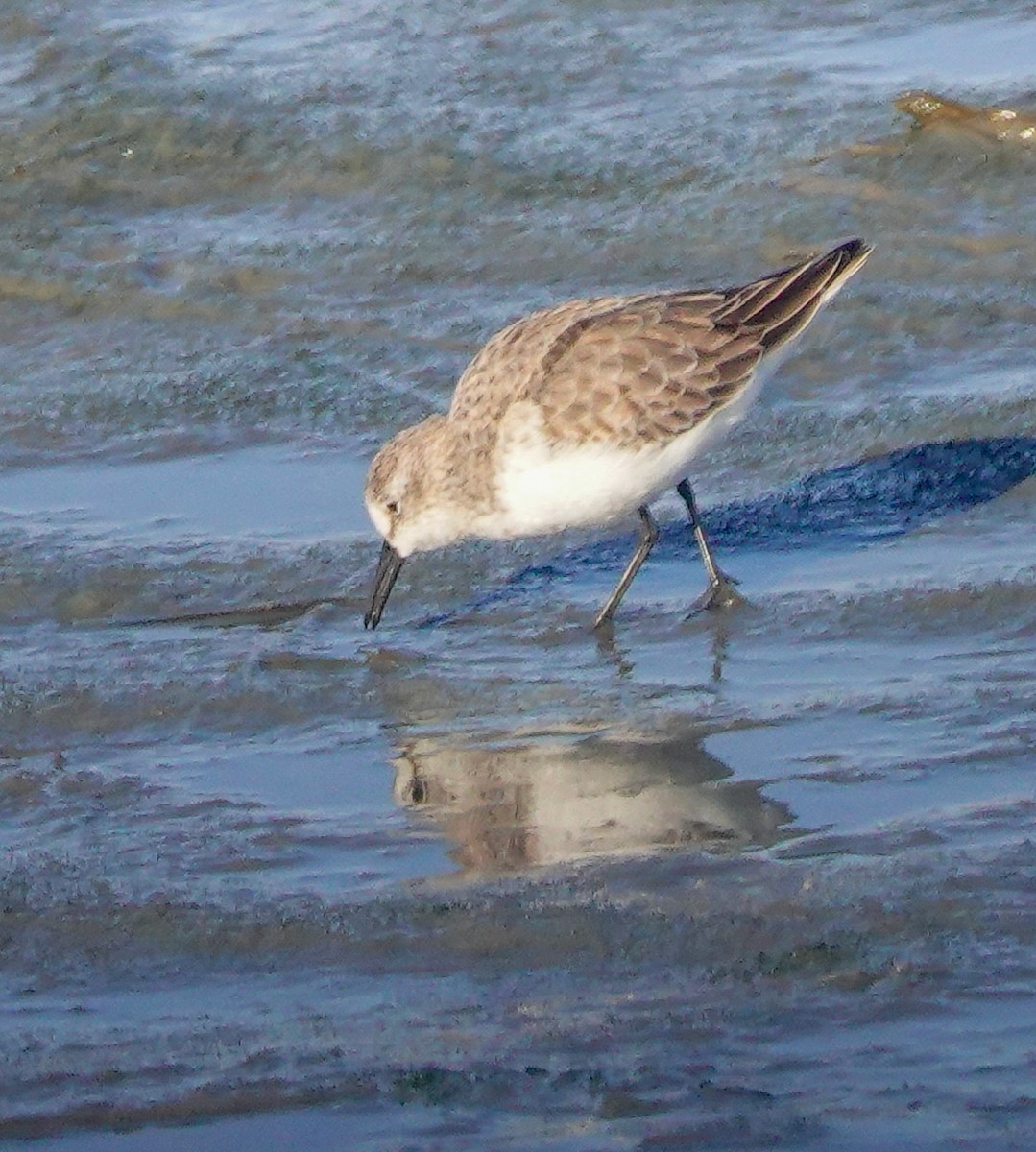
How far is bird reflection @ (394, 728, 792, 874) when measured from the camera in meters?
5.82

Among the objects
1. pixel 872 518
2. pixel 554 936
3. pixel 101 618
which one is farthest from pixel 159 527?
pixel 554 936

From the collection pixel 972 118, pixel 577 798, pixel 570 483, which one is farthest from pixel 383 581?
pixel 972 118

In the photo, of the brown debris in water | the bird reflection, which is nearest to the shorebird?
the bird reflection

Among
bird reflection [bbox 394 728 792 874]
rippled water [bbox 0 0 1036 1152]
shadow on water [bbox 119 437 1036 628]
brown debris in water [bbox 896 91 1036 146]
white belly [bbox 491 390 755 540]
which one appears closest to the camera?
rippled water [bbox 0 0 1036 1152]

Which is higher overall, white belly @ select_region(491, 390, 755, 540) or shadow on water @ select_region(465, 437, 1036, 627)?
white belly @ select_region(491, 390, 755, 540)

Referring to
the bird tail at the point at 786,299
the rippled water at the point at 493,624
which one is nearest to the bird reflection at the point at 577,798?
the rippled water at the point at 493,624

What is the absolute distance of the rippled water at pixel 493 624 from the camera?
4.89 metres

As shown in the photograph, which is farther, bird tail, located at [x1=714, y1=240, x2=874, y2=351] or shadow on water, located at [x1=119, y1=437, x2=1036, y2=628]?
shadow on water, located at [x1=119, y1=437, x2=1036, y2=628]

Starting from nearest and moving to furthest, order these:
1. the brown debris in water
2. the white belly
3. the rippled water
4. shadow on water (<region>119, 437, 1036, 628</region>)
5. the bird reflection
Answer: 1. the rippled water
2. the bird reflection
3. the white belly
4. shadow on water (<region>119, 437, 1036, 628</region>)
5. the brown debris in water

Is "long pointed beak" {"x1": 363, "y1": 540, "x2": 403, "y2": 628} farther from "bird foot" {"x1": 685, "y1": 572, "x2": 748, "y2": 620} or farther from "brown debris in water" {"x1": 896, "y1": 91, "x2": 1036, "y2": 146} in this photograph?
"brown debris in water" {"x1": 896, "y1": 91, "x2": 1036, "y2": 146}

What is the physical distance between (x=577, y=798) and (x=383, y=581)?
1.58 meters

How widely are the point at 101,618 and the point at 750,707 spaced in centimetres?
228

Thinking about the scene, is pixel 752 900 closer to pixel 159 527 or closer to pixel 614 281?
pixel 159 527

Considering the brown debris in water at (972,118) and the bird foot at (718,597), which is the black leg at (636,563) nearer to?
the bird foot at (718,597)
